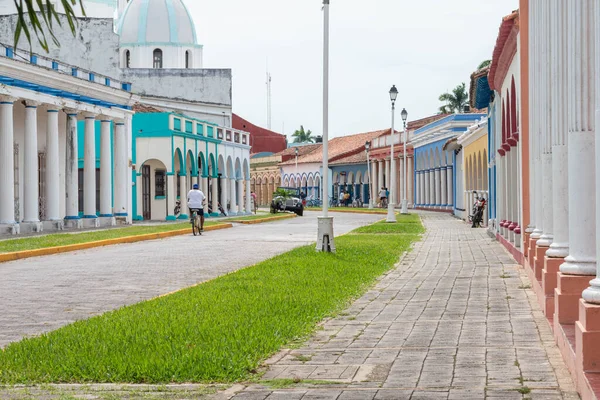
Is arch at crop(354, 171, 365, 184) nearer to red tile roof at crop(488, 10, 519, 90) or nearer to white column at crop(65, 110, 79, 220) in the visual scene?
white column at crop(65, 110, 79, 220)

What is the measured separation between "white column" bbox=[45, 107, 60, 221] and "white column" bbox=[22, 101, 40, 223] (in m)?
1.64

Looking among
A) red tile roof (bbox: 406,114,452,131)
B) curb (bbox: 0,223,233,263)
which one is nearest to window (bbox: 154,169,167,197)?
curb (bbox: 0,223,233,263)

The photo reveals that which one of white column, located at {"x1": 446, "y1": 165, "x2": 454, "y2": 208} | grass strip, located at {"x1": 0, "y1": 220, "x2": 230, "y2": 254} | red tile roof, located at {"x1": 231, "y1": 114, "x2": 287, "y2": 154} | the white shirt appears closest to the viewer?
grass strip, located at {"x1": 0, "y1": 220, "x2": 230, "y2": 254}

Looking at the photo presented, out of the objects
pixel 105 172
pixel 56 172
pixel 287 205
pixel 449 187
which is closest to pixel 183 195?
pixel 105 172

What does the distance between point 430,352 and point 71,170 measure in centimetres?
2705

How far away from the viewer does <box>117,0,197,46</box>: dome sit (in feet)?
192

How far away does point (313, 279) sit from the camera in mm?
13016

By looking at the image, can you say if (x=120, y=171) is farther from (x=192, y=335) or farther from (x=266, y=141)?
(x=266, y=141)

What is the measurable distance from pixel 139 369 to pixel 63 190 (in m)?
29.0

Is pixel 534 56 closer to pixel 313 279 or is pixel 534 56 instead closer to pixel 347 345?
pixel 313 279

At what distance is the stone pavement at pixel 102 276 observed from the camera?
416 inches

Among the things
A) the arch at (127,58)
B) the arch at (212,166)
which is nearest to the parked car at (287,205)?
the arch at (212,166)

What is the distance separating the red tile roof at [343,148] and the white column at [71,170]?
52.7 metres

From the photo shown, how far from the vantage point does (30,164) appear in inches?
1155
